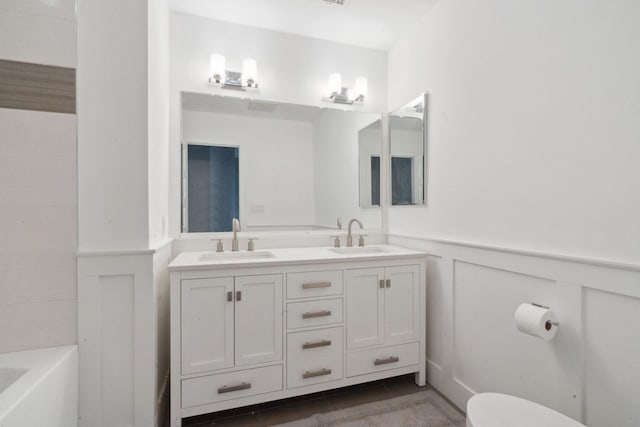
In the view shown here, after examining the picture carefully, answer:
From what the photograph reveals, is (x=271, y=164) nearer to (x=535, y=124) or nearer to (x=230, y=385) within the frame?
(x=230, y=385)

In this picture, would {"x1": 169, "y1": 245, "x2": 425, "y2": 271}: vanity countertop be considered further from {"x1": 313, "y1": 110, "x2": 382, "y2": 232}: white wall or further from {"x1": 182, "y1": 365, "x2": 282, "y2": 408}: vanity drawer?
{"x1": 182, "y1": 365, "x2": 282, "y2": 408}: vanity drawer

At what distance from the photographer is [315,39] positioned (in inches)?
94.3

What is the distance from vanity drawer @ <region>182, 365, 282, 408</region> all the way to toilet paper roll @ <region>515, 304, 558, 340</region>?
4.04 ft

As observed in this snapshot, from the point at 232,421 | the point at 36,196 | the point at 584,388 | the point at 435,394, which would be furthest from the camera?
the point at 435,394

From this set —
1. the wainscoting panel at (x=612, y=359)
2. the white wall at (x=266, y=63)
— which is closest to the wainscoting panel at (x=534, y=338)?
the wainscoting panel at (x=612, y=359)

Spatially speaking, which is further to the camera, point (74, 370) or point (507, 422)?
point (74, 370)

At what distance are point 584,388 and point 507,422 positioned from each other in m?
0.39

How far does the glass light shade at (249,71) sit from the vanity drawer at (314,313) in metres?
1.58

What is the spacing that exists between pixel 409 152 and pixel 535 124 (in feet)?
3.25

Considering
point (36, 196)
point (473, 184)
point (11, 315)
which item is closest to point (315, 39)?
A: point (473, 184)

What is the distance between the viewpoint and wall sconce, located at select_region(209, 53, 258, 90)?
6.82 ft

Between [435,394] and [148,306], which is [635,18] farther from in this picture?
[148,306]

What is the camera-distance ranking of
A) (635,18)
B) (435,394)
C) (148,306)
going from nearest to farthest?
(635,18) < (148,306) < (435,394)

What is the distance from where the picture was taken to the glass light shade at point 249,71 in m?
2.14
